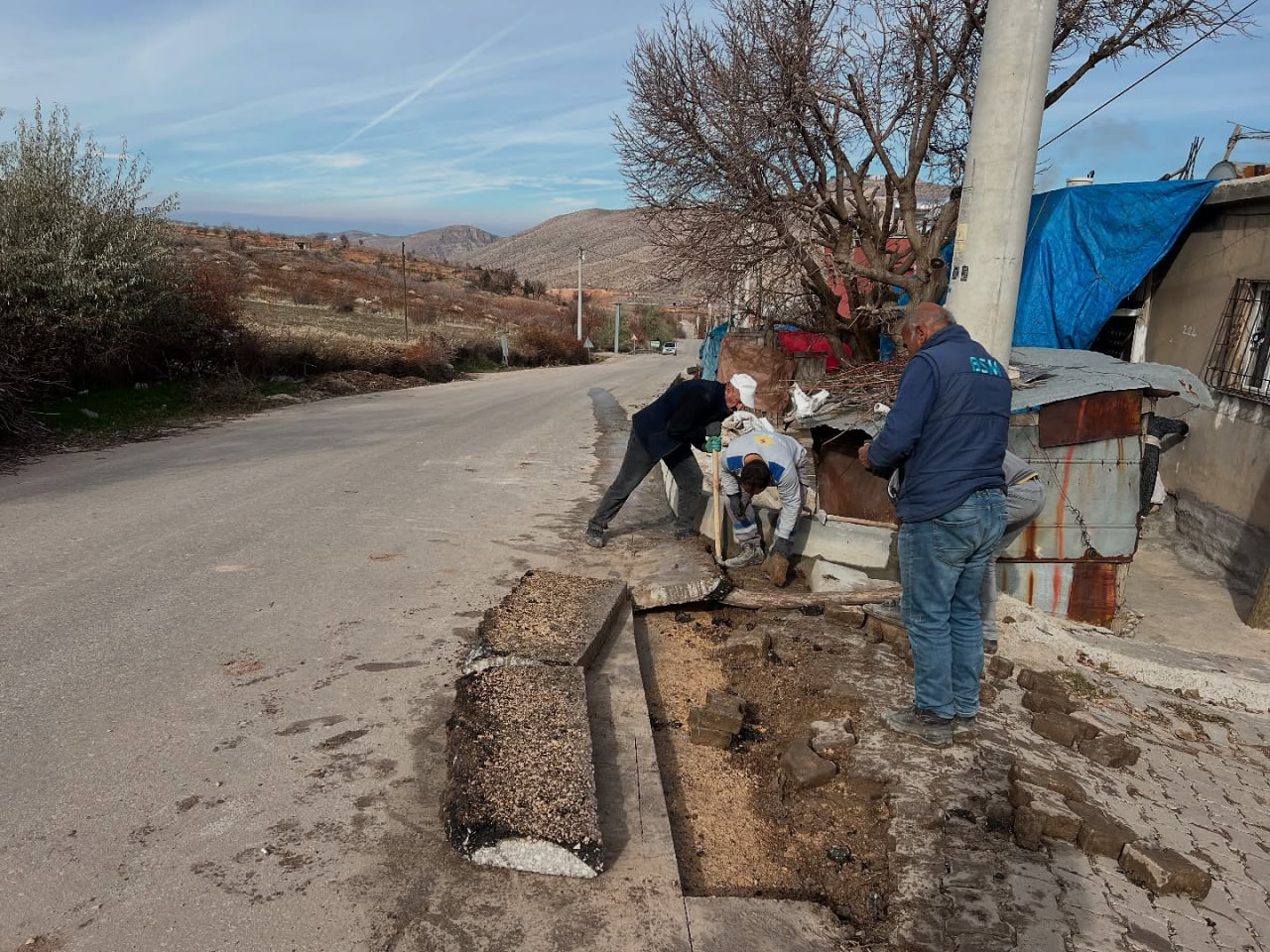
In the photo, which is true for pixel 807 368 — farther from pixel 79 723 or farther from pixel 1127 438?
pixel 79 723

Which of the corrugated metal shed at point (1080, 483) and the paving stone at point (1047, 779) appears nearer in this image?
the paving stone at point (1047, 779)

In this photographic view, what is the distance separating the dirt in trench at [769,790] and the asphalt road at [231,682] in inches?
41.6

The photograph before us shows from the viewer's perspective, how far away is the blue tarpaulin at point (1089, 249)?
8883 mm

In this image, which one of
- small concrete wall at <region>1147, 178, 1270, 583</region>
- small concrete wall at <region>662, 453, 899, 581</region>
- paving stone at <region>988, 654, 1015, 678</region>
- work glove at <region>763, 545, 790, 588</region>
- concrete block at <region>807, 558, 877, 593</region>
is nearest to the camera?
paving stone at <region>988, 654, 1015, 678</region>

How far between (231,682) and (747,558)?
3.65 m

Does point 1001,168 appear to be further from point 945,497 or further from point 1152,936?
point 1152,936

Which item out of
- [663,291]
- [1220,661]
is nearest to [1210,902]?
[1220,661]

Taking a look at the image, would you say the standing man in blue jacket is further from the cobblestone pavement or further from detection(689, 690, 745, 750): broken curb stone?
detection(689, 690, 745, 750): broken curb stone

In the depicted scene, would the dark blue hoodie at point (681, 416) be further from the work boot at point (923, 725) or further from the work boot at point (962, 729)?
the work boot at point (962, 729)

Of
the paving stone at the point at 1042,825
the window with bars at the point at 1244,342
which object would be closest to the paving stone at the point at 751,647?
the paving stone at the point at 1042,825

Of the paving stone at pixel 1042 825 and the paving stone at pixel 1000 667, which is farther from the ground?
the paving stone at pixel 1042 825

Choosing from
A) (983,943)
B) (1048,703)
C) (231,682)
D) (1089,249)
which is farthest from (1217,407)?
(231,682)

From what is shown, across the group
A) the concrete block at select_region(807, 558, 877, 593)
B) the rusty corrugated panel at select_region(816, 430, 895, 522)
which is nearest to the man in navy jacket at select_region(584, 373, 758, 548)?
the rusty corrugated panel at select_region(816, 430, 895, 522)

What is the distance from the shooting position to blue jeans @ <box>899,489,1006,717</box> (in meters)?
3.54
